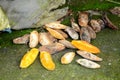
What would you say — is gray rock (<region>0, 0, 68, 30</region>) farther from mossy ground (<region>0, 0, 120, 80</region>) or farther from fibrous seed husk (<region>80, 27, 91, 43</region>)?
fibrous seed husk (<region>80, 27, 91, 43</region>)

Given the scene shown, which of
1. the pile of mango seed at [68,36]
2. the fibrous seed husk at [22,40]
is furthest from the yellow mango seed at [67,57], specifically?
the fibrous seed husk at [22,40]

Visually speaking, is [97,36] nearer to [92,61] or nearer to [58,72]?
[92,61]

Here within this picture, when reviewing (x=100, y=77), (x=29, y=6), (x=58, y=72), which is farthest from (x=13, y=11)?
(x=100, y=77)

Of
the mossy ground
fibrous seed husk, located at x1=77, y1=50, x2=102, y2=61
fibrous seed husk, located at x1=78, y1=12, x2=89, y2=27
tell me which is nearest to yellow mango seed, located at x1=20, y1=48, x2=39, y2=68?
the mossy ground

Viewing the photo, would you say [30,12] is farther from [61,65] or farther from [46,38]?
[61,65]

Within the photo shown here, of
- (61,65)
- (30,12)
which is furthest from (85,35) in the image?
(30,12)

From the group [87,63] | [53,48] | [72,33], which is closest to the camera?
[87,63]

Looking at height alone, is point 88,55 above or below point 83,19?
below

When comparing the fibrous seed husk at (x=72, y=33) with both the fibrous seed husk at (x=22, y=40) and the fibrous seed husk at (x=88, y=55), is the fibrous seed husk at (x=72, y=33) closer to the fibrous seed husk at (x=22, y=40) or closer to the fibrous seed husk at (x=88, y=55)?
the fibrous seed husk at (x=88, y=55)
